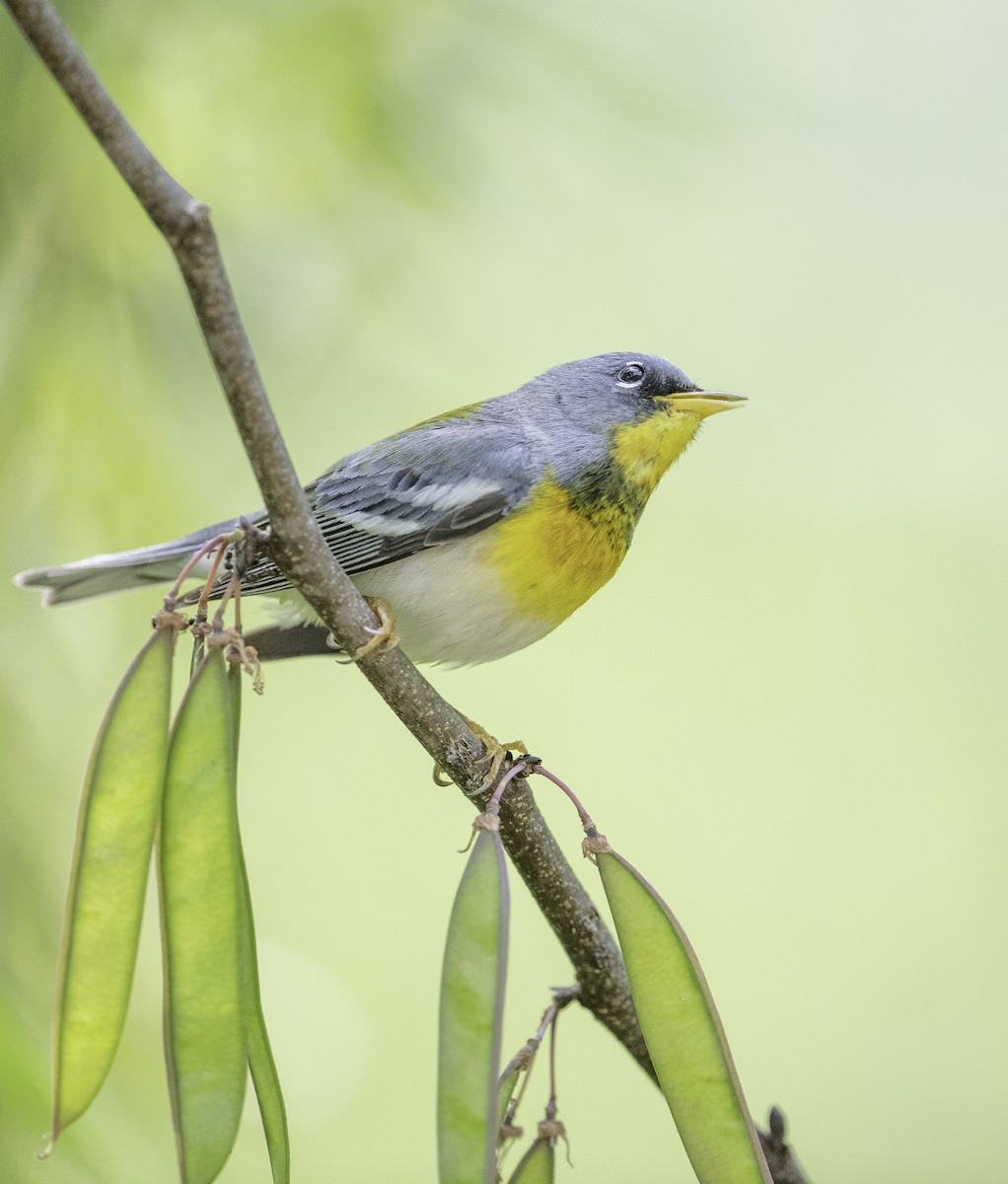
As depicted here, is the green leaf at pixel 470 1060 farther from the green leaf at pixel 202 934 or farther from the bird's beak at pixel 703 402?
the bird's beak at pixel 703 402

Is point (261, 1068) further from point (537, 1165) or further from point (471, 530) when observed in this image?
point (471, 530)

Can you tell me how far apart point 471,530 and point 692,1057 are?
104 cm

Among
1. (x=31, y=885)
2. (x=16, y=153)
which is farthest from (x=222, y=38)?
(x=31, y=885)

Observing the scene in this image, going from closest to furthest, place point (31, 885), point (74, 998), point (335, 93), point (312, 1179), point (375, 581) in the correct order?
point (74, 998), point (31, 885), point (375, 581), point (335, 93), point (312, 1179)

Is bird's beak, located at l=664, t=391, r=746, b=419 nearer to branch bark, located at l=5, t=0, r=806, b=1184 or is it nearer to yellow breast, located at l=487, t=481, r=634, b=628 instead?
yellow breast, located at l=487, t=481, r=634, b=628

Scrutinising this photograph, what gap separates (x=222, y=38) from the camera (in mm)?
1987

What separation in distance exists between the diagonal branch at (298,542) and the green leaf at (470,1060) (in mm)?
359

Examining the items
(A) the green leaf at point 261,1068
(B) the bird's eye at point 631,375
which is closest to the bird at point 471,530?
(B) the bird's eye at point 631,375

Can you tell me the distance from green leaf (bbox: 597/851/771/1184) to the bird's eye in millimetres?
1375

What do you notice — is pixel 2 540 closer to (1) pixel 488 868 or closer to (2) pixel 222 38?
(2) pixel 222 38

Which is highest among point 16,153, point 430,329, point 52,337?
point 430,329

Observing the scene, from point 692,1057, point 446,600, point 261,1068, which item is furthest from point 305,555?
point 446,600

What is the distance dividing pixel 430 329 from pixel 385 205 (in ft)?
0.89

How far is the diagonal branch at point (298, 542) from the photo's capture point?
2.58ft
